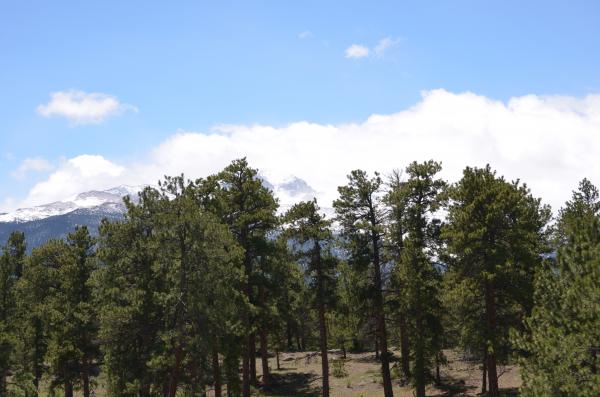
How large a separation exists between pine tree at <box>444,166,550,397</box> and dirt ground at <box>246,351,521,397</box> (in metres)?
7.34

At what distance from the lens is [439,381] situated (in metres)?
34.0

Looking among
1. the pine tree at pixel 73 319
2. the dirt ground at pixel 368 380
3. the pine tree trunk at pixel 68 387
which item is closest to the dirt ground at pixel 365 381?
the dirt ground at pixel 368 380

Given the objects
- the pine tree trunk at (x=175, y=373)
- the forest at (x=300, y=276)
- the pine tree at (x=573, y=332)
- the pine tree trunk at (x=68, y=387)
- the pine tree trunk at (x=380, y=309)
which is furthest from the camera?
the pine tree trunk at (x=68, y=387)

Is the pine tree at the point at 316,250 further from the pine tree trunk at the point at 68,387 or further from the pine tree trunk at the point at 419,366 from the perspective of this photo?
the pine tree trunk at the point at 68,387

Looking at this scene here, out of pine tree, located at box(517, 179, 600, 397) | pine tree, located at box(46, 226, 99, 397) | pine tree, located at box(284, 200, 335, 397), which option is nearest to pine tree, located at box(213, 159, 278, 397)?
pine tree, located at box(284, 200, 335, 397)

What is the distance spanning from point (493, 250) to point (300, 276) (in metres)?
13.4

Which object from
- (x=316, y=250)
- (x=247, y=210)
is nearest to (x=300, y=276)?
(x=316, y=250)

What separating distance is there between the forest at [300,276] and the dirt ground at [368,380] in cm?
150

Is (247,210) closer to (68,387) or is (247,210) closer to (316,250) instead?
(316,250)

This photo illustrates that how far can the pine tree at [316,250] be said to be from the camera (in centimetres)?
3100

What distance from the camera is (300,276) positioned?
1308 inches

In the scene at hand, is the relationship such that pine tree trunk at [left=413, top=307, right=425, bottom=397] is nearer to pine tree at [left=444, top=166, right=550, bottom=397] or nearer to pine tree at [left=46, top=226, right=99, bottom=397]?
pine tree at [left=444, top=166, right=550, bottom=397]

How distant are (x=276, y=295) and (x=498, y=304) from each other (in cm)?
1201

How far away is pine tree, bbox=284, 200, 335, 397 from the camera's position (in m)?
31.0
